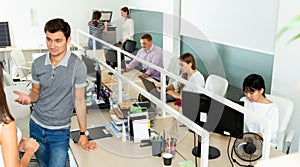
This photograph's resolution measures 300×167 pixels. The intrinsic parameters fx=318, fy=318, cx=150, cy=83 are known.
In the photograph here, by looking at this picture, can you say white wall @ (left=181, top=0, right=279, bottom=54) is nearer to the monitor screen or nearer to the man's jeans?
the monitor screen

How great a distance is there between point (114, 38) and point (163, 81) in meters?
4.98

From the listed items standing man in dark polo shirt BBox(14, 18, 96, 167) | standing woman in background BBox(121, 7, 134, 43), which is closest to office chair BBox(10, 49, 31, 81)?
standing woman in background BBox(121, 7, 134, 43)

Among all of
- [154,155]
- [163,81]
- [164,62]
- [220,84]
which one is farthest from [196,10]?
[154,155]

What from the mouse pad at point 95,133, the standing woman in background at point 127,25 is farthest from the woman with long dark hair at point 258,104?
the standing woman in background at point 127,25

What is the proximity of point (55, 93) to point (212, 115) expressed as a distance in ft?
3.27

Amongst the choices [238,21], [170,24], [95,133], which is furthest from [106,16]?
[95,133]

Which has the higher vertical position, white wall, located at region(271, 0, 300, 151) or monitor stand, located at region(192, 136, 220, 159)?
white wall, located at region(271, 0, 300, 151)

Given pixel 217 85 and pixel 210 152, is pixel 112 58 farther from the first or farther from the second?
pixel 210 152

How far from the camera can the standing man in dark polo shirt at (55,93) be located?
1920 mm

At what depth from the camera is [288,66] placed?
3.15 m

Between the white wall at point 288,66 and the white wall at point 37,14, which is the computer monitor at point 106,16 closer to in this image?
the white wall at point 37,14

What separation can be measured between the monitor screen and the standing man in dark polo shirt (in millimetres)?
703

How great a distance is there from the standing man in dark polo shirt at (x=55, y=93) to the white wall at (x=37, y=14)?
5.64 m

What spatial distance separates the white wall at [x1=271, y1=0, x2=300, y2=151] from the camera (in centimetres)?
304
